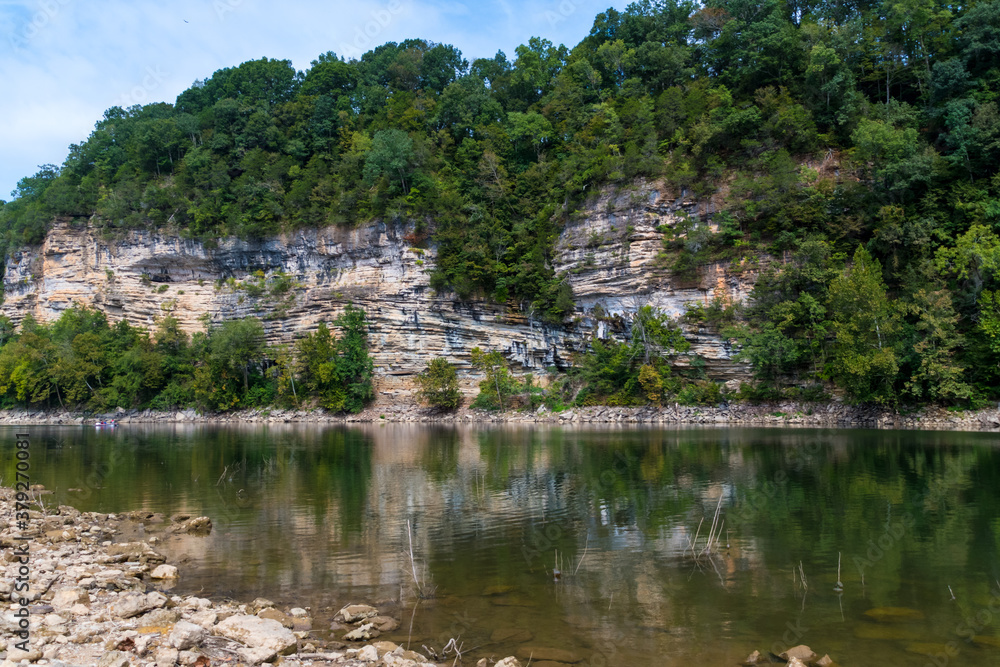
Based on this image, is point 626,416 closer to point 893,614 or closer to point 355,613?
point 893,614

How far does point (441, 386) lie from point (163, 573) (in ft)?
136

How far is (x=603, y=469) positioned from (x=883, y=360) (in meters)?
21.5

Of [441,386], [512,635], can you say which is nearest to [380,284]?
[441,386]

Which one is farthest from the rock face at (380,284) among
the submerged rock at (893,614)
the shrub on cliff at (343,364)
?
the submerged rock at (893,614)

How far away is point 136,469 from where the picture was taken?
22.8 m

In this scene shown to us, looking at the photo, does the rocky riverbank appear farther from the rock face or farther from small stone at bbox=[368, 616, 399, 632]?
the rock face

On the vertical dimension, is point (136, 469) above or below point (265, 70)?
below

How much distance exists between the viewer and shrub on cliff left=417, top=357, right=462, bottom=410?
5119 centimetres

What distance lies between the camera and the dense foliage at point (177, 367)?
53.6m

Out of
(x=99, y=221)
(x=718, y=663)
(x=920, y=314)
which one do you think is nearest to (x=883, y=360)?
(x=920, y=314)

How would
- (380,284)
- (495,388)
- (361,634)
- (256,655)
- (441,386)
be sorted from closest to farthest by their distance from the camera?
(256,655) < (361,634) < (495,388) < (441,386) < (380,284)

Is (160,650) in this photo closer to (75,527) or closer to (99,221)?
(75,527)

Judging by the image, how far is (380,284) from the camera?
184 feet

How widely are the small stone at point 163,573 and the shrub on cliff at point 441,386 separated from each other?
40782mm
